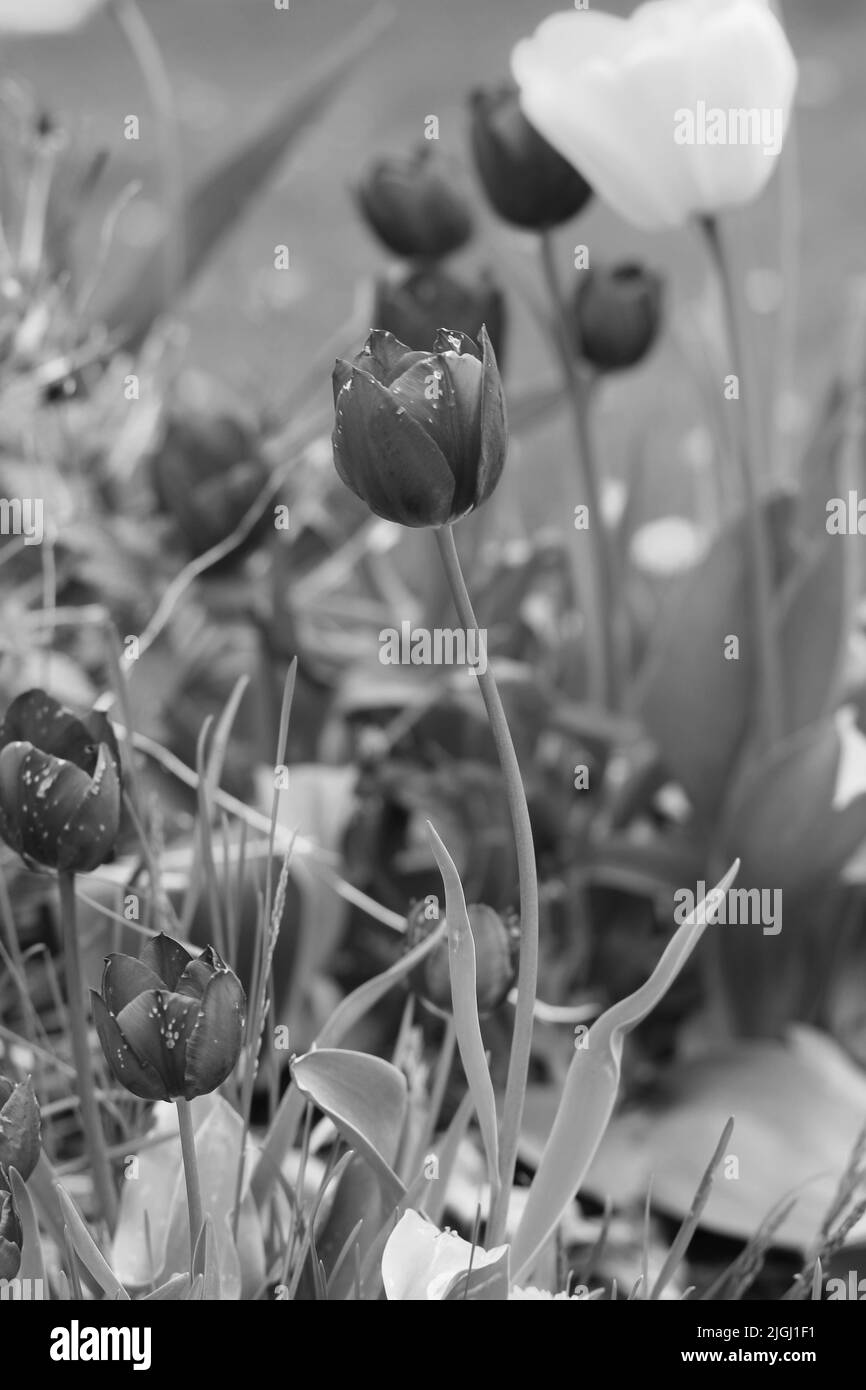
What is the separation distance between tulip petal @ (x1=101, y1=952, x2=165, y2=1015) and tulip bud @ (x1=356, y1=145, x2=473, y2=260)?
46 centimetres

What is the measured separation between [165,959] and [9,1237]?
7 centimetres

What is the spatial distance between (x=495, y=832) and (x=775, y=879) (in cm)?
12

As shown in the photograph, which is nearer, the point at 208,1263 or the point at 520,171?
the point at 208,1263

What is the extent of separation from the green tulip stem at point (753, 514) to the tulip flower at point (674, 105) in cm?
3

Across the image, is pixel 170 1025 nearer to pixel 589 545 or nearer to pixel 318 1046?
pixel 318 1046

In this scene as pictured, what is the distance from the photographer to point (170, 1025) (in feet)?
1.10

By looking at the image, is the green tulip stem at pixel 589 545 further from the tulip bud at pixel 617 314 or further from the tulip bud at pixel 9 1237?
the tulip bud at pixel 9 1237

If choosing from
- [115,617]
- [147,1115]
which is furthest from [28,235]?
[147,1115]

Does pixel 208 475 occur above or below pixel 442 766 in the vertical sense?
above

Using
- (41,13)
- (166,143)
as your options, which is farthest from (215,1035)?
(41,13)

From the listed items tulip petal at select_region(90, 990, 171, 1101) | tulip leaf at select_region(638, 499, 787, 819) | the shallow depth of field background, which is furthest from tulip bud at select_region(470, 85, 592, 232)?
the shallow depth of field background

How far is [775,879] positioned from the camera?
2.31 ft

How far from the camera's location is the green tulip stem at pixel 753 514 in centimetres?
64

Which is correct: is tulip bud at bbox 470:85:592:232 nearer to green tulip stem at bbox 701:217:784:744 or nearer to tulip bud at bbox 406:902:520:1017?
green tulip stem at bbox 701:217:784:744
